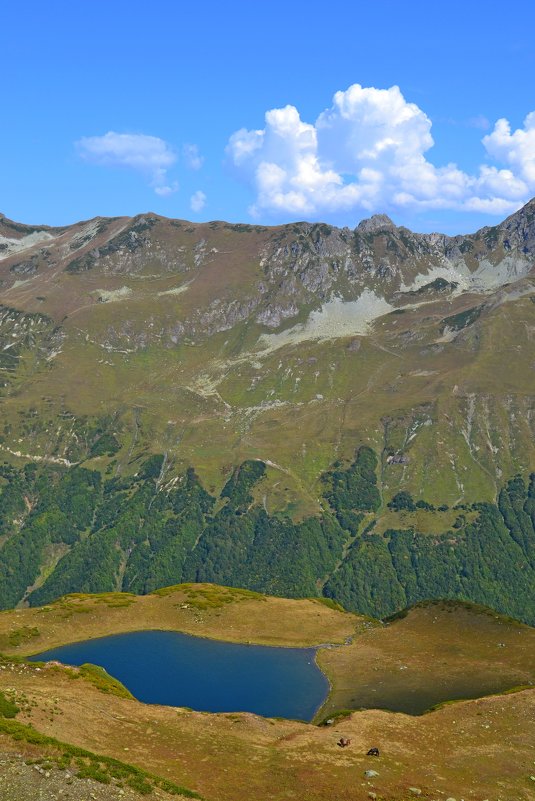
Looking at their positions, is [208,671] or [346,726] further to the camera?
[208,671]

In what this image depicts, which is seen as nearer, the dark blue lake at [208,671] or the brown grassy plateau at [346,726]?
the brown grassy plateau at [346,726]

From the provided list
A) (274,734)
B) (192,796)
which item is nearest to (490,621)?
(274,734)

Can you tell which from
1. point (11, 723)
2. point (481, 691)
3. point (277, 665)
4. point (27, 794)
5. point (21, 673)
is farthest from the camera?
point (277, 665)

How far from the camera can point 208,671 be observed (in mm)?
149250

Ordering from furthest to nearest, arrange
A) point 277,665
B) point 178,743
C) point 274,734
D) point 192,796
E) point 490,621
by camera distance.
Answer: point 490,621
point 277,665
point 274,734
point 178,743
point 192,796

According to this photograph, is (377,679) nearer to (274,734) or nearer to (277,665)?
(277,665)

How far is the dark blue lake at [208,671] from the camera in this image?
132875 millimetres

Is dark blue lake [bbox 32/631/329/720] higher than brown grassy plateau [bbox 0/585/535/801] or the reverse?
the reverse

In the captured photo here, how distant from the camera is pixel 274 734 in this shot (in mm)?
98188

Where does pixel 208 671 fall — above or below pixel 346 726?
Result: below

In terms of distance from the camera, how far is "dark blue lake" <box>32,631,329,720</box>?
5231 inches

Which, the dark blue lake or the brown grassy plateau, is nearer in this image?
the brown grassy plateau

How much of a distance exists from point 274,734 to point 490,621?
9323cm

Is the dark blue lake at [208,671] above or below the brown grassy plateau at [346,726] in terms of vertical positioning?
below
